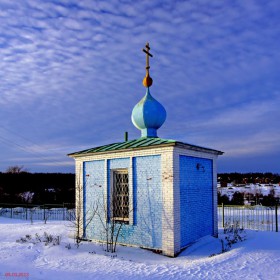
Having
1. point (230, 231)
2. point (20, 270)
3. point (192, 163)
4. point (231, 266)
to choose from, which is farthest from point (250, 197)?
point (20, 270)

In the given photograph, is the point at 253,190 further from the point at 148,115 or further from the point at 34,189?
the point at 148,115

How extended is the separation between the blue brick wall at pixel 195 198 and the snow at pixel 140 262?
0.43m

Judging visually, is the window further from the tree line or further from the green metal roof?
the tree line

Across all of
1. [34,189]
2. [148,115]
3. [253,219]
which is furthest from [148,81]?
[34,189]

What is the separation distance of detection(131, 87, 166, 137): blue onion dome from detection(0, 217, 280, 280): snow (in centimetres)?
428

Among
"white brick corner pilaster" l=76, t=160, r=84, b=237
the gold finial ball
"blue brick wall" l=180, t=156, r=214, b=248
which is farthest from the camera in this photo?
the gold finial ball

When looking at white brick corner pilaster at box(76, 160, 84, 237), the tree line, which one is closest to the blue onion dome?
white brick corner pilaster at box(76, 160, 84, 237)

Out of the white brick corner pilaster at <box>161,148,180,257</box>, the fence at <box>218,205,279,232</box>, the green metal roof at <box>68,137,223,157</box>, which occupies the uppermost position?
the green metal roof at <box>68,137,223,157</box>

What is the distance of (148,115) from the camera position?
11.3m

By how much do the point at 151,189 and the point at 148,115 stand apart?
3.16 metres

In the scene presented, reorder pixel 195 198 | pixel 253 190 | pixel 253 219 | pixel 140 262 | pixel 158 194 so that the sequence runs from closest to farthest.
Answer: pixel 140 262, pixel 158 194, pixel 195 198, pixel 253 219, pixel 253 190

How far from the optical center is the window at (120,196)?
988 centimetres

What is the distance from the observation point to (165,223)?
28.7ft

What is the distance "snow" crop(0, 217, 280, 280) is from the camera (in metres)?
6.66
